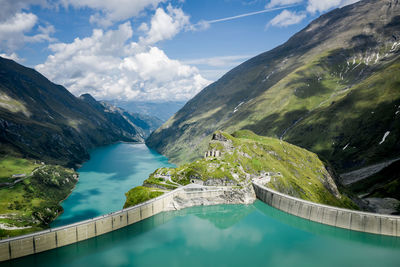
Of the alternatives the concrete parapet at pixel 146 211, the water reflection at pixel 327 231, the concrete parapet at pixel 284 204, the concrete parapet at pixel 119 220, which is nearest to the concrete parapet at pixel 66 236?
the concrete parapet at pixel 119 220

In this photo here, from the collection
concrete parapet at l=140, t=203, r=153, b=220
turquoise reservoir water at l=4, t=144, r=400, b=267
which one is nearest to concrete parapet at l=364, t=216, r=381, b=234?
turquoise reservoir water at l=4, t=144, r=400, b=267

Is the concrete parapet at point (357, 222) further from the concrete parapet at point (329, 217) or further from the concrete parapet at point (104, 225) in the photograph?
the concrete parapet at point (104, 225)

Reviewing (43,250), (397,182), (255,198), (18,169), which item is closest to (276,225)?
(255,198)

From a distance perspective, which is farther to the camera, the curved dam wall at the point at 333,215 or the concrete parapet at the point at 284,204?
the concrete parapet at the point at 284,204

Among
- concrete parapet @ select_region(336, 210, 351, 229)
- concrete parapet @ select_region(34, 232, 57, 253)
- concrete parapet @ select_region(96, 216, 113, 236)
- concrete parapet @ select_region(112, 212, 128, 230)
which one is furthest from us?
concrete parapet @ select_region(336, 210, 351, 229)

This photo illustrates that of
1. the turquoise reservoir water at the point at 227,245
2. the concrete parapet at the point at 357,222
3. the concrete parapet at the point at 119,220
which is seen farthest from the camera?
the concrete parapet at the point at 357,222

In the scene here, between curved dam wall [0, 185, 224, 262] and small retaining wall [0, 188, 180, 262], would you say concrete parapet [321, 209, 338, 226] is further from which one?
small retaining wall [0, 188, 180, 262]

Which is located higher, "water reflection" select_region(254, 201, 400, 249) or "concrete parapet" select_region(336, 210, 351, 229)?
"concrete parapet" select_region(336, 210, 351, 229)
